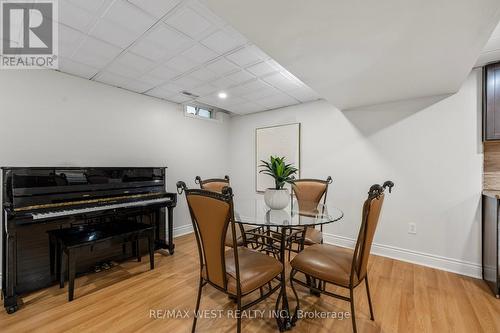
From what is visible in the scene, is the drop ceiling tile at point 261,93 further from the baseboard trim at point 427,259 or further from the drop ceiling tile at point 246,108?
the baseboard trim at point 427,259

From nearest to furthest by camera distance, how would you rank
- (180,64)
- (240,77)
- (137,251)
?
1. (180,64)
2. (240,77)
3. (137,251)

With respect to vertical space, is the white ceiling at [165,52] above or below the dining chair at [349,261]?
above

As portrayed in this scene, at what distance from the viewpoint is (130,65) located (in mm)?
2434

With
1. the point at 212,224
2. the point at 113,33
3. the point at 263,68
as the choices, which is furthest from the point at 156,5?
the point at 212,224

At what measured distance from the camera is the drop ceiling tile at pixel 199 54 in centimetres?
208

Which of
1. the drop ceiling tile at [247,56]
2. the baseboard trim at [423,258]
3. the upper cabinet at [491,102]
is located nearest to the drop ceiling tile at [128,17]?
the drop ceiling tile at [247,56]

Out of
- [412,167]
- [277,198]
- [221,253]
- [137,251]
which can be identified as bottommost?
[137,251]

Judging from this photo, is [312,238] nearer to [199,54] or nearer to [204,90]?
[199,54]

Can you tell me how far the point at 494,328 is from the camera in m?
1.63

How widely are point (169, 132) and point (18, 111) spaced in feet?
5.87

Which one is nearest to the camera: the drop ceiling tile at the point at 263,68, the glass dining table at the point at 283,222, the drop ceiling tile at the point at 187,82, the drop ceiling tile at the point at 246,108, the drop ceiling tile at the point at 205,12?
the drop ceiling tile at the point at 205,12

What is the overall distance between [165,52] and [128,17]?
0.51 m

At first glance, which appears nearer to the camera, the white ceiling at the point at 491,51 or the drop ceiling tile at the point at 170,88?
the white ceiling at the point at 491,51

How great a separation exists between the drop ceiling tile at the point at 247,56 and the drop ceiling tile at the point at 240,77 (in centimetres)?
22
